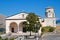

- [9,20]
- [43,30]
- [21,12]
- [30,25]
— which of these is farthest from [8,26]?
[30,25]

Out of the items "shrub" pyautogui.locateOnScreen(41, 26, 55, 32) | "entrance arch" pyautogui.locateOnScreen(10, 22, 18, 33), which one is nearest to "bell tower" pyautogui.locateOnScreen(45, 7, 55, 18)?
"shrub" pyautogui.locateOnScreen(41, 26, 55, 32)

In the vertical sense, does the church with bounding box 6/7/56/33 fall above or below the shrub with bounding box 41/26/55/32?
above

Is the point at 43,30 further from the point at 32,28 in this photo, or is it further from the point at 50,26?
the point at 32,28

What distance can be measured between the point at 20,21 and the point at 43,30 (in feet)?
22.7

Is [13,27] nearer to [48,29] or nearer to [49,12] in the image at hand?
[48,29]

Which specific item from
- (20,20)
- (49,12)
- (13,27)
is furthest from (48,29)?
(13,27)

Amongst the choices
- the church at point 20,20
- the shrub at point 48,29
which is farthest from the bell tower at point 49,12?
the shrub at point 48,29

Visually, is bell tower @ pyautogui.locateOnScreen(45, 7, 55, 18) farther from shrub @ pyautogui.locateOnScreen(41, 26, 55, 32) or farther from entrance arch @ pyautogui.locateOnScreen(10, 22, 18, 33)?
entrance arch @ pyautogui.locateOnScreen(10, 22, 18, 33)

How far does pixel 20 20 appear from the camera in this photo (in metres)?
58.9

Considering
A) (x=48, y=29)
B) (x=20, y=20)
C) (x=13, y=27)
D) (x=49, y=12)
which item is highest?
(x=49, y=12)

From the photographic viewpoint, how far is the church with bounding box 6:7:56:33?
194 ft

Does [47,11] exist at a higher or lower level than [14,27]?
higher

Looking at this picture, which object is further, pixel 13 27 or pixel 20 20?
pixel 13 27

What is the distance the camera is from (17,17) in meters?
59.7
